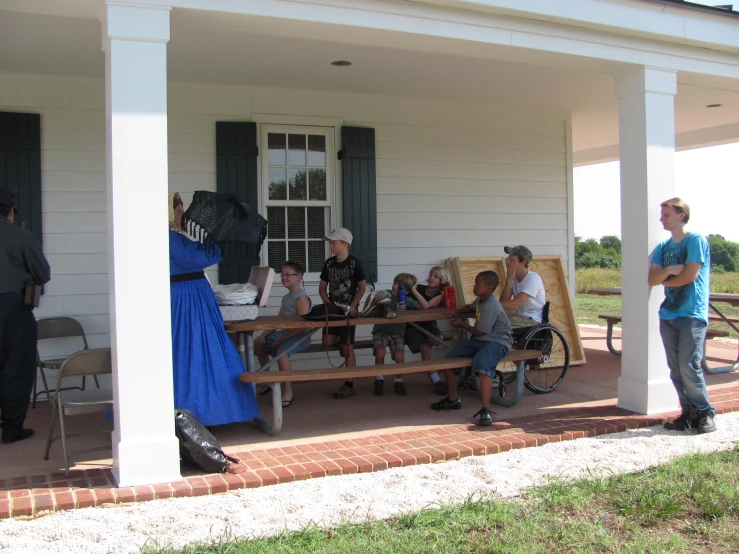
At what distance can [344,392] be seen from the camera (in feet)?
19.5

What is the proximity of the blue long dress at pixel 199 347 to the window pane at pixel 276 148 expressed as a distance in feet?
8.28

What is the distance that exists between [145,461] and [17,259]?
187 centimetres

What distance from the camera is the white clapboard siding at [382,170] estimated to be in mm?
6051

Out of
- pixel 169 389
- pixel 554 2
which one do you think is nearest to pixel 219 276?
pixel 169 389

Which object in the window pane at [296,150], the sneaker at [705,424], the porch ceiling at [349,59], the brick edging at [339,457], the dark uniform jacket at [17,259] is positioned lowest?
the brick edging at [339,457]

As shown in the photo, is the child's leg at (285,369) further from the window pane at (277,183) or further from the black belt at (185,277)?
the window pane at (277,183)

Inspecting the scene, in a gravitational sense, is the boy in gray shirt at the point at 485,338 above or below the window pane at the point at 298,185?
below

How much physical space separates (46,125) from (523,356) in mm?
4626

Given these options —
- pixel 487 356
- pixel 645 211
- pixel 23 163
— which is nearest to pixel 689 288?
pixel 645 211

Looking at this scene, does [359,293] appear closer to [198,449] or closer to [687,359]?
[198,449]

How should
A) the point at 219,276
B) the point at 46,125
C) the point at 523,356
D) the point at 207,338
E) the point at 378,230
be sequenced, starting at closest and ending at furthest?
1. the point at 207,338
2. the point at 523,356
3. the point at 46,125
4. the point at 219,276
5. the point at 378,230

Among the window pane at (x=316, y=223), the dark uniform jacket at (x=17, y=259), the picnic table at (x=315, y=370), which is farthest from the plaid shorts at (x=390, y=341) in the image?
the dark uniform jacket at (x=17, y=259)

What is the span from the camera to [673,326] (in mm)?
4758

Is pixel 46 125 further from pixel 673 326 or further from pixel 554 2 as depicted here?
pixel 673 326
